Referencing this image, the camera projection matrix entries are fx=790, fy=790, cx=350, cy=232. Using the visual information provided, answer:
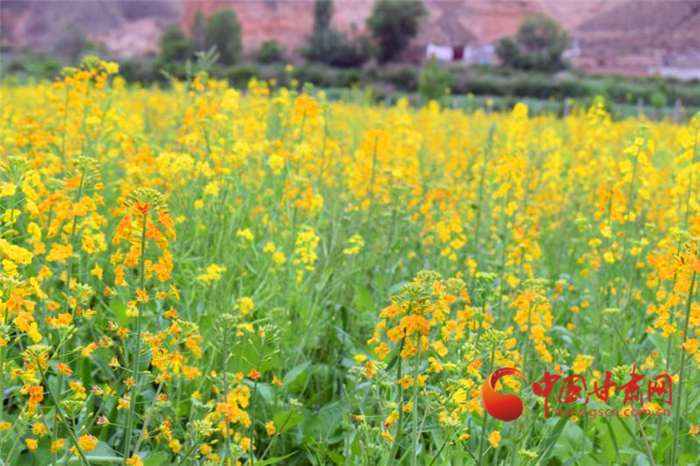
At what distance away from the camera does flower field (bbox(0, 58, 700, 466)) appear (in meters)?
1.78

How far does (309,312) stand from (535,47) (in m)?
57.2

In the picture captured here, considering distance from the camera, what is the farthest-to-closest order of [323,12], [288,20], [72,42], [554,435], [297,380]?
[288,20]
[323,12]
[72,42]
[297,380]
[554,435]

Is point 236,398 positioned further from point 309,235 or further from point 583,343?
point 583,343

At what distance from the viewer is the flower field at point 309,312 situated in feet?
5.85

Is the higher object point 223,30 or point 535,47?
point 223,30

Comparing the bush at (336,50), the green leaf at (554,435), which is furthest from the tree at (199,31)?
the green leaf at (554,435)

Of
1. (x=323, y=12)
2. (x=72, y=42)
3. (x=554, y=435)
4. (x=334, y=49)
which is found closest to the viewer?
(x=554, y=435)

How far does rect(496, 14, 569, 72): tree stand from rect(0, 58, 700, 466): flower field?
45088 millimetres

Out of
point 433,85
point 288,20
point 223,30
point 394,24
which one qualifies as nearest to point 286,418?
point 433,85

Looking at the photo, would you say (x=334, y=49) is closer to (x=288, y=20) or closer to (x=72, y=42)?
(x=72, y=42)

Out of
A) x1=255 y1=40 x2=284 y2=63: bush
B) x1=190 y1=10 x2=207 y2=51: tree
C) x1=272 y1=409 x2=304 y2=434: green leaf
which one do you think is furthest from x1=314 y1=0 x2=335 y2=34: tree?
x1=272 y1=409 x2=304 y2=434: green leaf

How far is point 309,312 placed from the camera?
300 centimetres

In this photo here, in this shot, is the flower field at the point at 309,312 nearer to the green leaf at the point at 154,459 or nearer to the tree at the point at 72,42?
the green leaf at the point at 154,459

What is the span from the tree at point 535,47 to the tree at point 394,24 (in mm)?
6240
